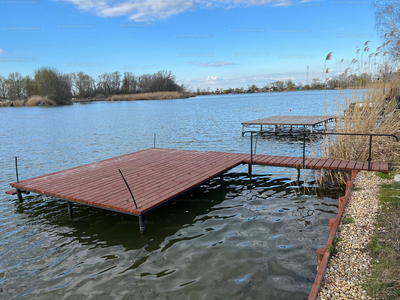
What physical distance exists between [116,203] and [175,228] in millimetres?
1157

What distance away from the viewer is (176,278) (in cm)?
389

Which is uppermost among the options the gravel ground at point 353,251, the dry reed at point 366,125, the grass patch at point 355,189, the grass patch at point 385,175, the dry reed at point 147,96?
the dry reed at point 147,96

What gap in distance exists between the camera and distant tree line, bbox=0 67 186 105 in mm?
63031

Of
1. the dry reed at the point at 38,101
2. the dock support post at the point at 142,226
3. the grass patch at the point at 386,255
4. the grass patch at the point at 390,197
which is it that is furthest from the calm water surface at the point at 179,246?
the dry reed at the point at 38,101

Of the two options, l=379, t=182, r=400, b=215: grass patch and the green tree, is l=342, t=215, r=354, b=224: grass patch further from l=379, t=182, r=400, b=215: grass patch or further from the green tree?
the green tree

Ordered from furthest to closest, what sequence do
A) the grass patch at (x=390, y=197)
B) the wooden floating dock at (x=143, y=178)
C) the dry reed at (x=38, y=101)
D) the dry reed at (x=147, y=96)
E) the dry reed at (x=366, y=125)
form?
the dry reed at (x=147, y=96)
the dry reed at (x=38, y=101)
the dry reed at (x=366, y=125)
the wooden floating dock at (x=143, y=178)
the grass patch at (x=390, y=197)

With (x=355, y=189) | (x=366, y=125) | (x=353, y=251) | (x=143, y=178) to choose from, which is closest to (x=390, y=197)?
(x=355, y=189)

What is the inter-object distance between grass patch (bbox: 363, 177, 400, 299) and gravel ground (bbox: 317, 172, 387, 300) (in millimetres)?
75

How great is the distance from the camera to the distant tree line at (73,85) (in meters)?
63.0

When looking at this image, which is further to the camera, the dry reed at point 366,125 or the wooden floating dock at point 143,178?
the dry reed at point 366,125

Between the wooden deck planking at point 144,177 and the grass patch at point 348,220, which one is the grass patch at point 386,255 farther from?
the wooden deck planking at point 144,177

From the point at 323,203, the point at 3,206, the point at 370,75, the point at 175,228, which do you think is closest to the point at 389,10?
the point at 370,75

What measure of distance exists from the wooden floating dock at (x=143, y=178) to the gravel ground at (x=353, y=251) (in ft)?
6.84

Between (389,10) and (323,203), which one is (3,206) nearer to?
(323,203)
